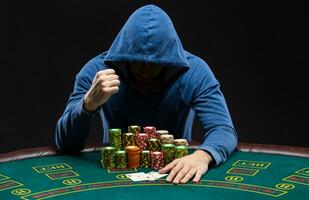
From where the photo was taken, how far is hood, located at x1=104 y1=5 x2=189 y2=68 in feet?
8.23

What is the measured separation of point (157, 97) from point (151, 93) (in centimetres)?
4

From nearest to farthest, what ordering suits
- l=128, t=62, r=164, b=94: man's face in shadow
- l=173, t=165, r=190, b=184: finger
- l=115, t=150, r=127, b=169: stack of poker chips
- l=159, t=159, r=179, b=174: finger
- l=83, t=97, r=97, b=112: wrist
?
l=173, t=165, r=190, b=184: finger, l=159, t=159, r=179, b=174: finger, l=115, t=150, r=127, b=169: stack of poker chips, l=83, t=97, r=97, b=112: wrist, l=128, t=62, r=164, b=94: man's face in shadow

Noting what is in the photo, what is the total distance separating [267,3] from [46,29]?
197cm

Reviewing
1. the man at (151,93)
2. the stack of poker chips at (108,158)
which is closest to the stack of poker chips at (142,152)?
the stack of poker chips at (108,158)

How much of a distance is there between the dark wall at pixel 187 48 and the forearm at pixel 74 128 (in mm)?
2313

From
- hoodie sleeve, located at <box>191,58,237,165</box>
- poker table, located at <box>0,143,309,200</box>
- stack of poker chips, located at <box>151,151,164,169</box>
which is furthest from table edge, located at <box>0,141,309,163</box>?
stack of poker chips, located at <box>151,151,164,169</box>

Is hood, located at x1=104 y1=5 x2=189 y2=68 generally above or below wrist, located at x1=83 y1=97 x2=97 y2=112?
Answer: above

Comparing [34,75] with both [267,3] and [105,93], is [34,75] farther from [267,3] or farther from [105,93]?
[105,93]

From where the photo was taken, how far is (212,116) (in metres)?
2.61

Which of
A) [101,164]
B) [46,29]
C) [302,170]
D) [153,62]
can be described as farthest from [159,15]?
[46,29]

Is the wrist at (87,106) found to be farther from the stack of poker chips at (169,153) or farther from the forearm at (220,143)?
the forearm at (220,143)

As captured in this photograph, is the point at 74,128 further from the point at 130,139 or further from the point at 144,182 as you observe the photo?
the point at 144,182

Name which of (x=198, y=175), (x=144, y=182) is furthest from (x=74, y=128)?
(x=198, y=175)

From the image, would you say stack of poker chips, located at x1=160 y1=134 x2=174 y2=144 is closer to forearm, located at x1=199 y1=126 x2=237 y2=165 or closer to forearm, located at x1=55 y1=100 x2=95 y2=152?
forearm, located at x1=199 y1=126 x2=237 y2=165
